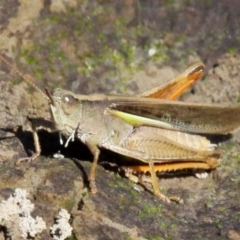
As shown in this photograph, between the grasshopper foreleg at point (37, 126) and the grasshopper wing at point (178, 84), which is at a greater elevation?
the grasshopper wing at point (178, 84)

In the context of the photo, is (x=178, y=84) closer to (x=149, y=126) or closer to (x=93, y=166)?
(x=149, y=126)

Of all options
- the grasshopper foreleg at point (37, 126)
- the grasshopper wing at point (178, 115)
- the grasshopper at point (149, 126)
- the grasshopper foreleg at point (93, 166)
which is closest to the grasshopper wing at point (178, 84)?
the grasshopper at point (149, 126)

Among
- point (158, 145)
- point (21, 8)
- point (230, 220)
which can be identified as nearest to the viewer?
point (230, 220)

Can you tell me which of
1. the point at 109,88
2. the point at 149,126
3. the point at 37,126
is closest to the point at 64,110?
the point at 37,126

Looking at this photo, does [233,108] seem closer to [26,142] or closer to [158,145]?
[158,145]

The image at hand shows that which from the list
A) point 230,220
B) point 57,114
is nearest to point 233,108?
point 230,220

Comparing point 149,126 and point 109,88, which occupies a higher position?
point 109,88

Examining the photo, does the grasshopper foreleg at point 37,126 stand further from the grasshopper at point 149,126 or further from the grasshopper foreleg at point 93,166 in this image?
the grasshopper foreleg at point 93,166

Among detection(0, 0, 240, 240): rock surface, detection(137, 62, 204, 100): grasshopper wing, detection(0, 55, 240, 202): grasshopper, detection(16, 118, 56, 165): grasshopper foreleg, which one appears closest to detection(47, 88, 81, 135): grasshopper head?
detection(0, 55, 240, 202): grasshopper
